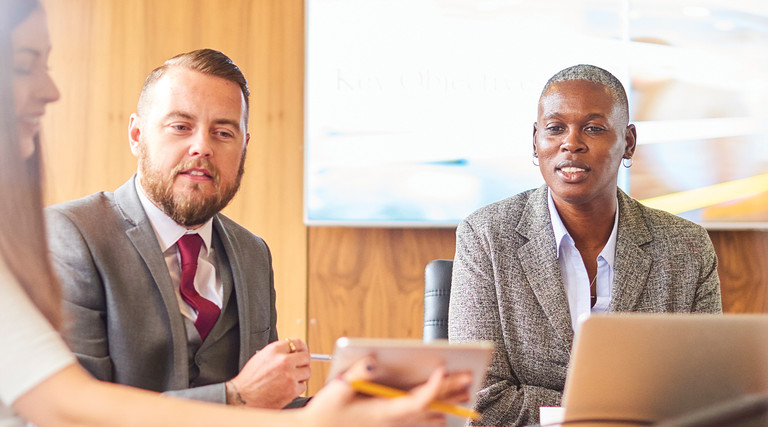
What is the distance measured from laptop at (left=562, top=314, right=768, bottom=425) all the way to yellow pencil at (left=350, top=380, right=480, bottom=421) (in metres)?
0.20

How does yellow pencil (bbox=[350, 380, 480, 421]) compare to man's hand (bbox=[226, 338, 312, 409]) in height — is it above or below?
above

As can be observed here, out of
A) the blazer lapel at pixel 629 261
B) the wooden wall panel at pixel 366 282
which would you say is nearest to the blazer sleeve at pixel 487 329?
the blazer lapel at pixel 629 261

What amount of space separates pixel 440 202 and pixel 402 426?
2354 millimetres

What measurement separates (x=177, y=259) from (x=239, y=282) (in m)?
0.17

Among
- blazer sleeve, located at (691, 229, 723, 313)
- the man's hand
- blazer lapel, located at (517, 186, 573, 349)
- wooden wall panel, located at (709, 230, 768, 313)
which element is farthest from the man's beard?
wooden wall panel, located at (709, 230, 768, 313)

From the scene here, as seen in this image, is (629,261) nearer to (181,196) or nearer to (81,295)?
(181,196)

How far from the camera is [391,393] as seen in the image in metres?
1.02

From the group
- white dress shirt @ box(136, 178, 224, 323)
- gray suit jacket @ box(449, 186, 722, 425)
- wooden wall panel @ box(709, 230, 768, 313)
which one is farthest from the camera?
wooden wall panel @ box(709, 230, 768, 313)

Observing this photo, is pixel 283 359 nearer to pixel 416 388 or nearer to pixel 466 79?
pixel 416 388

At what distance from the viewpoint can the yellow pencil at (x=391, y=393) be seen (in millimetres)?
995

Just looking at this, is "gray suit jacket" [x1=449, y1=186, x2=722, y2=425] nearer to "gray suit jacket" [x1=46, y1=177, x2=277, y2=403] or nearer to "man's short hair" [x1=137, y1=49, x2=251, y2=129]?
"gray suit jacket" [x1=46, y1=177, x2=277, y2=403]

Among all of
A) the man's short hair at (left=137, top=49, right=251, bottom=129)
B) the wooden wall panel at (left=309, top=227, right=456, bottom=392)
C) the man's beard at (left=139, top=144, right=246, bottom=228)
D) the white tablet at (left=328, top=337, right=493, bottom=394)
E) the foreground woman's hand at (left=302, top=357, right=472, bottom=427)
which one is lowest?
the wooden wall panel at (left=309, top=227, right=456, bottom=392)

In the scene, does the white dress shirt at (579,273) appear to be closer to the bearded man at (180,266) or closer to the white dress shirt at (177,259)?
the bearded man at (180,266)

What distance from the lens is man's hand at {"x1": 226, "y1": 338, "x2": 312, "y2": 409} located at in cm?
157
